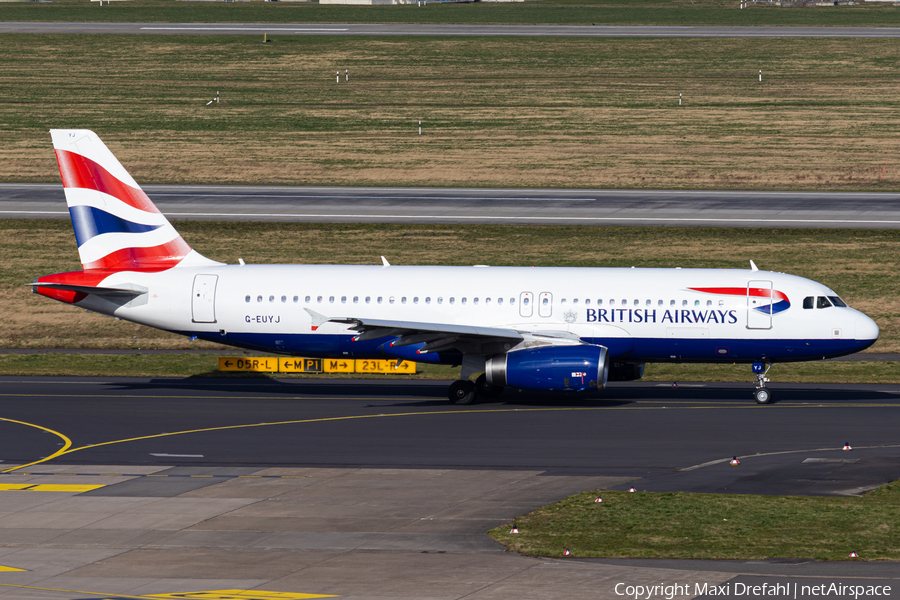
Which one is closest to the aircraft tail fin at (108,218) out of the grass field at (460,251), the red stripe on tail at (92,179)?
the red stripe on tail at (92,179)

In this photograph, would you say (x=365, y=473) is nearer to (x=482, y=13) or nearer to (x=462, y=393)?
(x=462, y=393)

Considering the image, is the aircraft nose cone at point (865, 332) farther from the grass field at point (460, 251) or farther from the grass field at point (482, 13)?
the grass field at point (482, 13)

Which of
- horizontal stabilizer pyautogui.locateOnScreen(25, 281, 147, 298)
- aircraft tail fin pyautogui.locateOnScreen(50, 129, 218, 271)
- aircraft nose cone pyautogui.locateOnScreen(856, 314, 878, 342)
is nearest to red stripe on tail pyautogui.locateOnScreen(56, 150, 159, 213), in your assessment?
aircraft tail fin pyautogui.locateOnScreen(50, 129, 218, 271)

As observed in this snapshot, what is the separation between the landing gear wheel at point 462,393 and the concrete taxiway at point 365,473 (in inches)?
13.6

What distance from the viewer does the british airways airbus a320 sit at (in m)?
37.8

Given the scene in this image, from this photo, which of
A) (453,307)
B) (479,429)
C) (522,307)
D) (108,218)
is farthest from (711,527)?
(108,218)

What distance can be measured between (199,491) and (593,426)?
12.6 m

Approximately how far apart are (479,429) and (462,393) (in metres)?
4.15

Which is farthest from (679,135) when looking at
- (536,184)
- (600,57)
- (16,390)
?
(16,390)

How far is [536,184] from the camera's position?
75.8 meters

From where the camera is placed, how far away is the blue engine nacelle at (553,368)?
35.7 metres

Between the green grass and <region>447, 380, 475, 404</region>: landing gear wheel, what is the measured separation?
1261cm

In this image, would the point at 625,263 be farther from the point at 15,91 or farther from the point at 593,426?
the point at 15,91

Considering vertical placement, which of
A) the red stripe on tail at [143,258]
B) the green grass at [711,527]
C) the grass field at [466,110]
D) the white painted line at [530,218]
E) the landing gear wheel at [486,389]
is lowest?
the green grass at [711,527]
